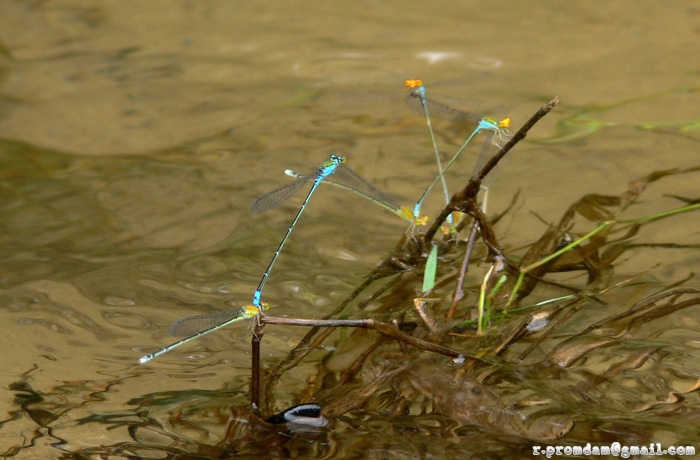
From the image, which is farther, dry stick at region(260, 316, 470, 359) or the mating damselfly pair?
the mating damselfly pair

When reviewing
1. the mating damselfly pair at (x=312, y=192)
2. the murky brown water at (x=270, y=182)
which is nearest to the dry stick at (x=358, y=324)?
the mating damselfly pair at (x=312, y=192)

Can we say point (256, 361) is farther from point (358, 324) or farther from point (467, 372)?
point (467, 372)

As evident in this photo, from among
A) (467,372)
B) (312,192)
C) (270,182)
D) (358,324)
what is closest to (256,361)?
(358,324)

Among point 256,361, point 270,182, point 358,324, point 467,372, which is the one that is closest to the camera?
point 358,324

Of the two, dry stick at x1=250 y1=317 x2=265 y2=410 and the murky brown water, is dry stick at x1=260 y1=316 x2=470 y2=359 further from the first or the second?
the murky brown water

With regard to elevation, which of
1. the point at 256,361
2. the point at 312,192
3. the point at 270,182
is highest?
the point at 270,182

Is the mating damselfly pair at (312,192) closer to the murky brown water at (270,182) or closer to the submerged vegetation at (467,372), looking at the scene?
the submerged vegetation at (467,372)

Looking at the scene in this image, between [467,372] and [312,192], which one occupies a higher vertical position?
[312,192]

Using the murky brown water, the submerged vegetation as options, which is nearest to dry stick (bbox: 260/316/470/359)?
the submerged vegetation
